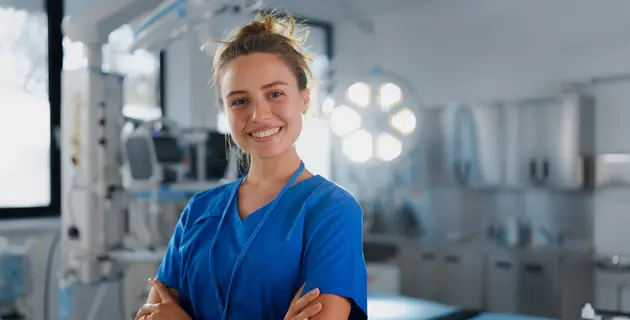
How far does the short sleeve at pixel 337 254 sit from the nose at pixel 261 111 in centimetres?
15

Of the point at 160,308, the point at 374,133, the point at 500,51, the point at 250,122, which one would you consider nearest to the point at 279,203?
the point at 250,122

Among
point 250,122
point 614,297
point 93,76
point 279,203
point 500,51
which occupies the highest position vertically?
point 500,51

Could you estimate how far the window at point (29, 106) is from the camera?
3.53 m

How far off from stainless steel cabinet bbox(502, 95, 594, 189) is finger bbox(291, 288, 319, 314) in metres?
3.28

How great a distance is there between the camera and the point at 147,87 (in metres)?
4.19

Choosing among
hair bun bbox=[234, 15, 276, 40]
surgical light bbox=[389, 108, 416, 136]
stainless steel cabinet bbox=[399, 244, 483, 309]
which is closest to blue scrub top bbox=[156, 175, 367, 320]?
hair bun bbox=[234, 15, 276, 40]

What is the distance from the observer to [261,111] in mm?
814

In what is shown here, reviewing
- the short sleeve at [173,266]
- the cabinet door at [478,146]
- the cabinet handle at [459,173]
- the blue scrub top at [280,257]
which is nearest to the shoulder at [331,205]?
the blue scrub top at [280,257]

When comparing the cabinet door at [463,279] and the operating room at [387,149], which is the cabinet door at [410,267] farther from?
the cabinet door at [463,279]

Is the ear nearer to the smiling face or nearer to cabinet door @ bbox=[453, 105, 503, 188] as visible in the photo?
the smiling face

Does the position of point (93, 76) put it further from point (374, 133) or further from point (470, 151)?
point (470, 151)

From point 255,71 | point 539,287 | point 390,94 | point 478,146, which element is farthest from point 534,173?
point 255,71

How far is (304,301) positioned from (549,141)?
11.2 ft

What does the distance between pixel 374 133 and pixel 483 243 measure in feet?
3.58
